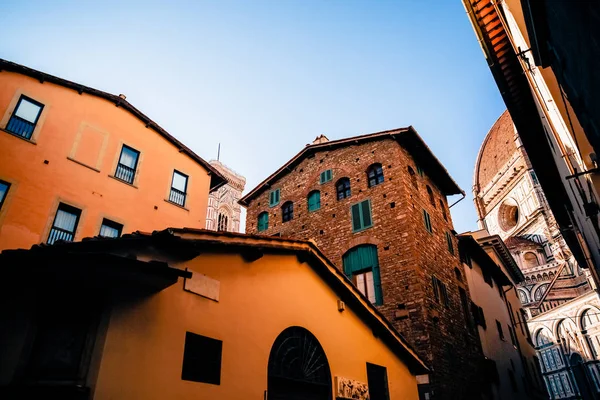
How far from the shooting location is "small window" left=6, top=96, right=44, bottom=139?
480 inches

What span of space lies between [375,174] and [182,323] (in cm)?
1323

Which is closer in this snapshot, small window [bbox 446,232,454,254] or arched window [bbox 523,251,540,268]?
small window [bbox 446,232,454,254]

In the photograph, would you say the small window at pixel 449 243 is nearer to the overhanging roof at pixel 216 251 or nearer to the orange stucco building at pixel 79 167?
the overhanging roof at pixel 216 251

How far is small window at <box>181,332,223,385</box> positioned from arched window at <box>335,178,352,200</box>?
12582 millimetres

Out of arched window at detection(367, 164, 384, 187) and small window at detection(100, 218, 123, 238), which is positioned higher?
arched window at detection(367, 164, 384, 187)

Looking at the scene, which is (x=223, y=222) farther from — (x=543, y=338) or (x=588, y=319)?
(x=588, y=319)

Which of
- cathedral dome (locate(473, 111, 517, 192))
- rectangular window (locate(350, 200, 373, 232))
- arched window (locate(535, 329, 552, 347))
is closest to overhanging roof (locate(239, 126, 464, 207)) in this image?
rectangular window (locate(350, 200, 373, 232))

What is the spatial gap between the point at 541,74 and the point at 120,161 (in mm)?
13334

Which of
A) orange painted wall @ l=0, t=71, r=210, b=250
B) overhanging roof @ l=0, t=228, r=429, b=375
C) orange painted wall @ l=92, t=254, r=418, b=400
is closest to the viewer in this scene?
overhanging roof @ l=0, t=228, r=429, b=375

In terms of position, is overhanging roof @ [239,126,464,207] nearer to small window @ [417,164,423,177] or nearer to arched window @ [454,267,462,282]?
small window @ [417,164,423,177]

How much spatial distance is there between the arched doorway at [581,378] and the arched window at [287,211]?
140 feet

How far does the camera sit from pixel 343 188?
63.7ft

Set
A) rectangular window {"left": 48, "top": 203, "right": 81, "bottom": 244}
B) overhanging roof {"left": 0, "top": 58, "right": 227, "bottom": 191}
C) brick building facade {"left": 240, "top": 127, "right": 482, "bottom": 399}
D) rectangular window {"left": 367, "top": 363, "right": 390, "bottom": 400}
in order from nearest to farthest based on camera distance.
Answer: rectangular window {"left": 367, "top": 363, "right": 390, "bottom": 400} < rectangular window {"left": 48, "top": 203, "right": 81, "bottom": 244} < overhanging roof {"left": 0, "top": 58, "right": 227, "bottom": 191} < brick building facade {"left": 240, "top": 127, "right": 482, "bottom": 399}

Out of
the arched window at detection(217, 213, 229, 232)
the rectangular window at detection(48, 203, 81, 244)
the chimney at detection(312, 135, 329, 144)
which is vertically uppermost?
the arched window at detection(217, 213, 229, 232)
